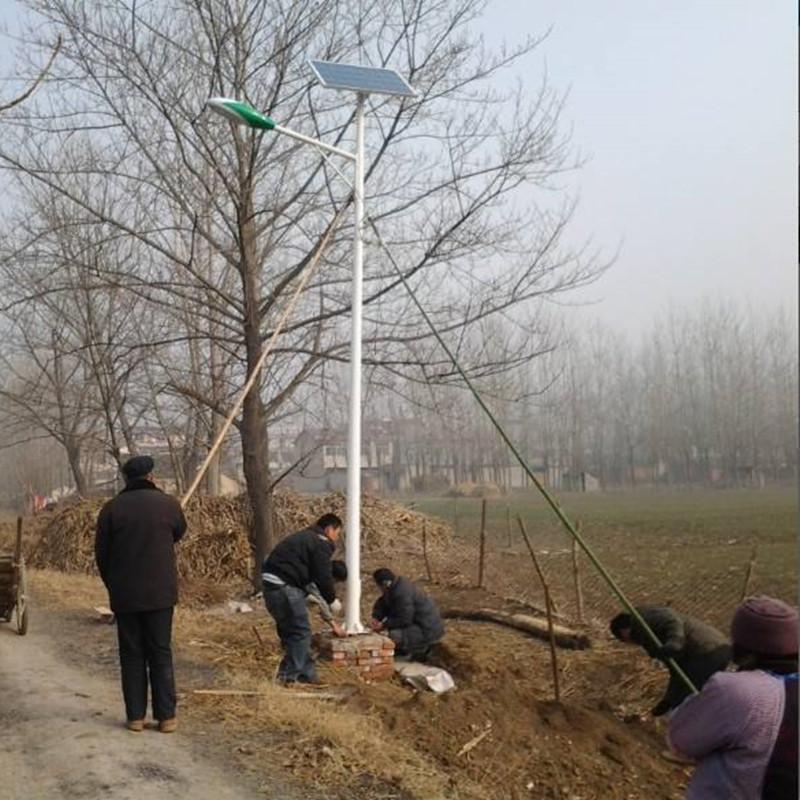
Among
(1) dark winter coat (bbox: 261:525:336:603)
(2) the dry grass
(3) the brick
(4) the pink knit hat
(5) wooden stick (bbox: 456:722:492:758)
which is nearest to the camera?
(4) the pink knit hat

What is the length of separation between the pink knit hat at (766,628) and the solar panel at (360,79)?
23.9 ft

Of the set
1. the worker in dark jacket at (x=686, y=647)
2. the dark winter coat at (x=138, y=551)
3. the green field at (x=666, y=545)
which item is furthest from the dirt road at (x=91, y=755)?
the green field at (x=666, y=545)

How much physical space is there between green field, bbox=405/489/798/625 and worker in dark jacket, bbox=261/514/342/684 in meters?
4.25

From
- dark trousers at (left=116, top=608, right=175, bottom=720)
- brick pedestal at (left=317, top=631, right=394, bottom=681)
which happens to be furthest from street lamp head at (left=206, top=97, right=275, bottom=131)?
brick pedestal at (left=317, top=631, right=394, bottom=681)

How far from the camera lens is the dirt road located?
5961mm

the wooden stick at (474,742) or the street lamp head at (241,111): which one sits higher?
the street lamp head at (241,111)

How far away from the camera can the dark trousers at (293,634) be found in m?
8.91

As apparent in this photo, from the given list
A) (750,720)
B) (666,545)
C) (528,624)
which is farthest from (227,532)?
(750,720)

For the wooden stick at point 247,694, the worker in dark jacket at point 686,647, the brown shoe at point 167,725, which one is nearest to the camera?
the worker in dark jacket at point 686,647

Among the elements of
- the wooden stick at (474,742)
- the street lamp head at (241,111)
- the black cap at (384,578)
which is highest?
the street lamp head at (241,111)

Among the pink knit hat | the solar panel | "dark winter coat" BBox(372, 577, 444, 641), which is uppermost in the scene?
the solar panel

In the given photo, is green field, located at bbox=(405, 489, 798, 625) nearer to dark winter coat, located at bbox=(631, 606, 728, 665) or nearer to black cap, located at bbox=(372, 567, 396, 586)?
dark winter coat, located at bbox=(631, 606, 728, 665)

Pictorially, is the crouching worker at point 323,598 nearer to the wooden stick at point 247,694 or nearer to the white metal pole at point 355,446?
the white metal pole at point 355,446

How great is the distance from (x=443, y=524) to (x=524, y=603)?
10.6 metres
